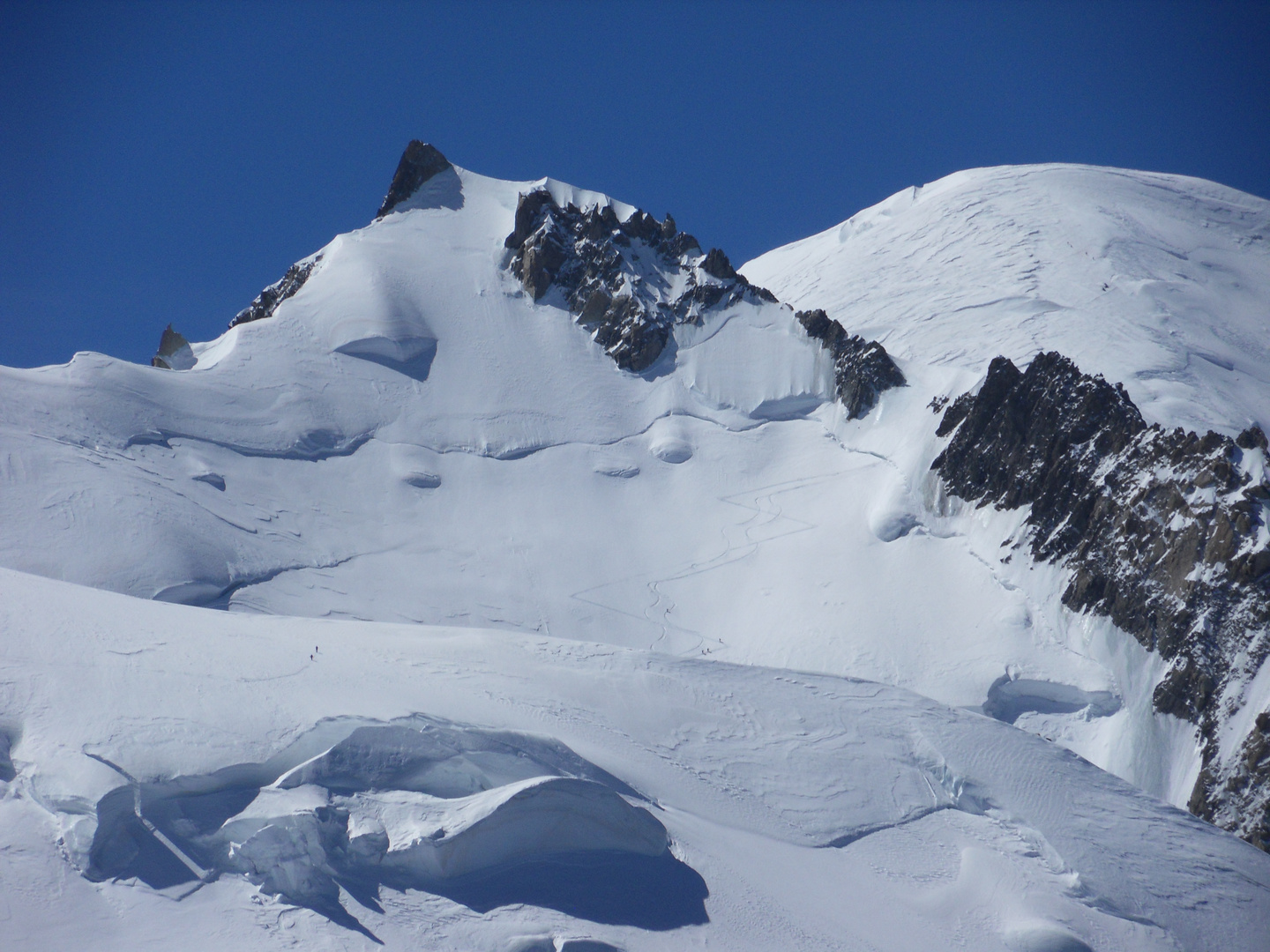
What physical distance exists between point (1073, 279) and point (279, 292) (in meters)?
32.7

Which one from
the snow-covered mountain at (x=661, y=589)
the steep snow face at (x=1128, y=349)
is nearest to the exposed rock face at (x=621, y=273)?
the snow-covered mountain at (x=661, y=589)

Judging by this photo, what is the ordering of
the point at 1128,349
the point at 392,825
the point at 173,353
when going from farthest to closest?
the point at 173,353, the point at 1128,349, the point at 392,825

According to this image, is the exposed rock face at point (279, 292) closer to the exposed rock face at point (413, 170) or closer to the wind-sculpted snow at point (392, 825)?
the exposed rock face at point (413, 170)

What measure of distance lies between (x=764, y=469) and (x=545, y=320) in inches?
454

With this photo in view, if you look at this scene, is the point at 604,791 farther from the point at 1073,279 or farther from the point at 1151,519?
the point at 1073,279

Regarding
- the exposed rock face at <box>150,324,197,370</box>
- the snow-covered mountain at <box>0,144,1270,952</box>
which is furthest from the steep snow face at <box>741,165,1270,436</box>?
the exposed rock face at <box>150,324,197,370</box>

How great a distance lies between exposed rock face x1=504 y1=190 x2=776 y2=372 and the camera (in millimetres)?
45469

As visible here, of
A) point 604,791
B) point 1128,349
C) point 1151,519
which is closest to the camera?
point 604,791

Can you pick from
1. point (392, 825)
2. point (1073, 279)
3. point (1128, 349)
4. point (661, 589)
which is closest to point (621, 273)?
point (661, 589)

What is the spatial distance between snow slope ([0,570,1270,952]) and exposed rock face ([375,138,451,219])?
33.6m

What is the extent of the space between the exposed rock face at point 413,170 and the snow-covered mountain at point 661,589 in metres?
0.27

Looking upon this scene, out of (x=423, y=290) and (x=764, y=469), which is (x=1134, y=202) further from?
(x=423, y=290)

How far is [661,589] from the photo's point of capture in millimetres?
34781

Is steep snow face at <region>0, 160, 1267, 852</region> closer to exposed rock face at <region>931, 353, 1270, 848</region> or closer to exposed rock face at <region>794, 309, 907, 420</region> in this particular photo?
exposed rock face at <region>794, 309, 907, 420</region>
